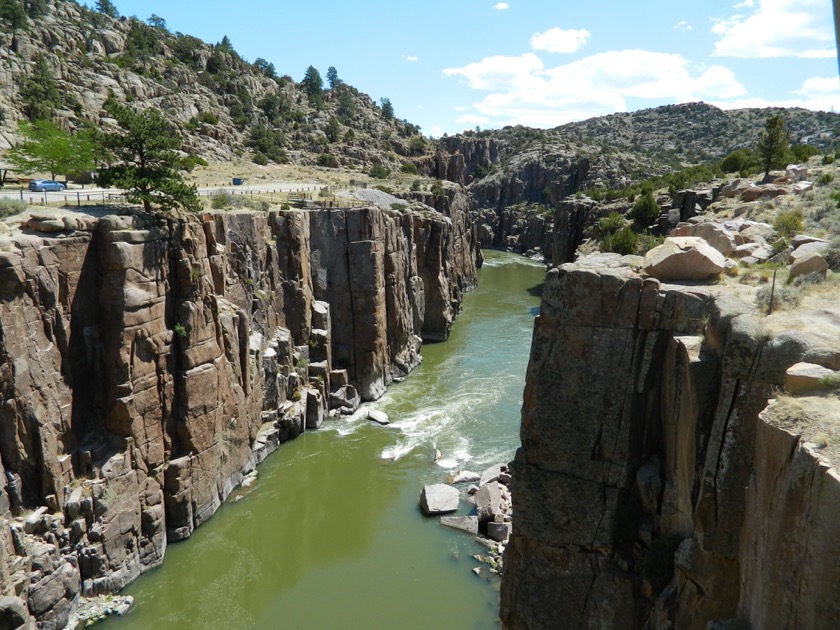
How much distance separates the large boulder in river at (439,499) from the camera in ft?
79.0

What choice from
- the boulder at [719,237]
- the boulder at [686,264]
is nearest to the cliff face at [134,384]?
the boulder at [686,264]

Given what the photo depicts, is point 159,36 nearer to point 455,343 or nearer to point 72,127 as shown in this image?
point 72,127

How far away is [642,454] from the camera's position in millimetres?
12055

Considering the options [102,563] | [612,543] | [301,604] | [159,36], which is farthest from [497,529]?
[159,36]

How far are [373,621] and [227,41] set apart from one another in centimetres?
11814

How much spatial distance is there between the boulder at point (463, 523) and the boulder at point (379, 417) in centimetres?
918

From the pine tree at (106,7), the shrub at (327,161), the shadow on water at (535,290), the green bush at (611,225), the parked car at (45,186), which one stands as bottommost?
the shadow on water at (535,290)

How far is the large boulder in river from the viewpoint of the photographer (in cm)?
→ 2409

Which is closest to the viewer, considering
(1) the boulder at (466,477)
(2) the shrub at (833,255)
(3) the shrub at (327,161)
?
(2) the shrub at (833,255)

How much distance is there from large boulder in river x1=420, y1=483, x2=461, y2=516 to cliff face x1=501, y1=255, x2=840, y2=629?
10.9 metres

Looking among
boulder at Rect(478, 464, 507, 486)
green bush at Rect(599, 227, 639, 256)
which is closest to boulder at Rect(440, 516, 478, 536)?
boulder at Rect(478, 464, 507, 486)

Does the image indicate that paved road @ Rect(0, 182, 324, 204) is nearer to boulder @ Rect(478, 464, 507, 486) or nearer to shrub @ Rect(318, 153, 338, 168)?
boulder @ Rect(478, 464, 507, 486)

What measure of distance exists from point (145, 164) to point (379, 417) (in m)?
17.0

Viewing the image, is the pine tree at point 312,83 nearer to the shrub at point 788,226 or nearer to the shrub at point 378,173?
the shrub at point 378,173
